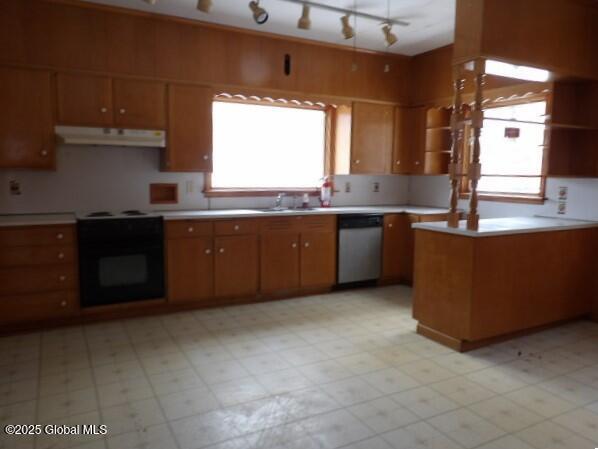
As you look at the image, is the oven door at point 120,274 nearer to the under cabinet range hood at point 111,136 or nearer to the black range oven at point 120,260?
the black range oven at point 120,260

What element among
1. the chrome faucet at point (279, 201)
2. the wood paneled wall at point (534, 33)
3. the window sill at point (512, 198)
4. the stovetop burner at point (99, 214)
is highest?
the wood paneled wall at point (534, 33)

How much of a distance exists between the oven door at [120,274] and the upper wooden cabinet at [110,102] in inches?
44.2

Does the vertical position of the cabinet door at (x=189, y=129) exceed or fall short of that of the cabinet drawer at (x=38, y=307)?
it exceeds it

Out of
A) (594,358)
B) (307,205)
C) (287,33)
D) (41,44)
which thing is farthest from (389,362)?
(41,44)

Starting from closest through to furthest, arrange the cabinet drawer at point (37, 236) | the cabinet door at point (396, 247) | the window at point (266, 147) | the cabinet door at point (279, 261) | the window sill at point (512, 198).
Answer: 1. the cabinet drawer at point (37, 236)
2. the window sill at point (512, 198)
3. the cabinet door at point (279, 261)
4. the window at point (266, 147)
5. the cabinet door at point (396, 247)

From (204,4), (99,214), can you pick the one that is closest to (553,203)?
(204,4)

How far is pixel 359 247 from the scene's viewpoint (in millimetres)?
5141

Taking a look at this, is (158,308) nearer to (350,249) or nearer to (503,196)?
(350,249)

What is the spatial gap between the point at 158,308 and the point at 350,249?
2.12 metres

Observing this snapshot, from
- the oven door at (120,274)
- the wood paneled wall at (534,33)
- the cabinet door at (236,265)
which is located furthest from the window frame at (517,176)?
the oven door at (120,274)

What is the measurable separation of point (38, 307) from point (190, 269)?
1.26m

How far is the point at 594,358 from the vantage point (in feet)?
10.9

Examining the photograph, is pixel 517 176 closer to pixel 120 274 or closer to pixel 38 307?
pixel 120 274

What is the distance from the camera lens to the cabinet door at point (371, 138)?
533 cm
